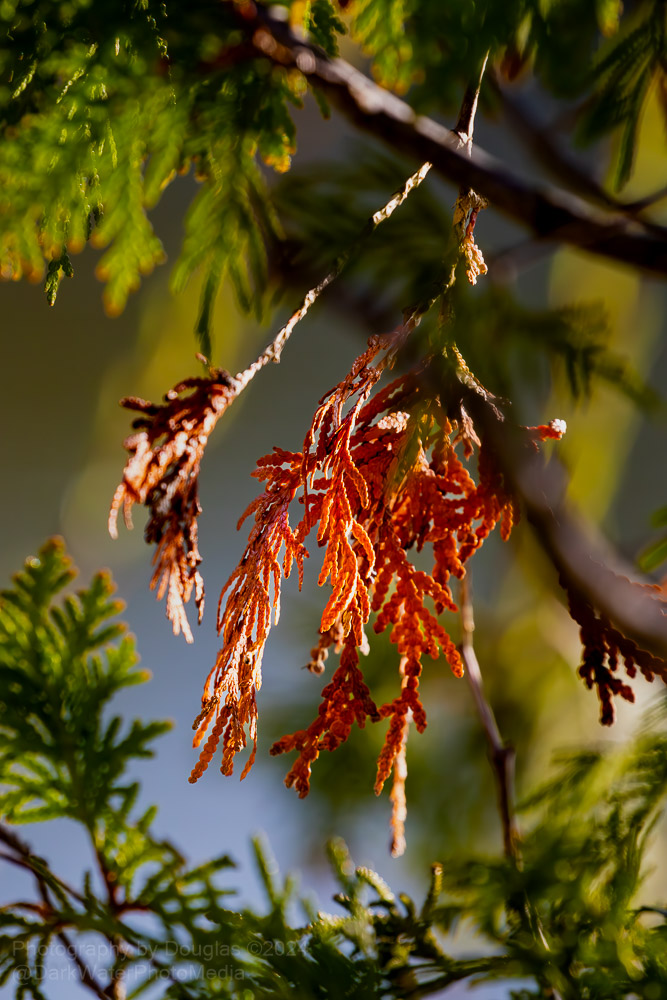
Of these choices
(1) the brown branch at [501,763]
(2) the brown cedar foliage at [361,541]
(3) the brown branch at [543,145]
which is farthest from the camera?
(3) the brown branch at [543,145]

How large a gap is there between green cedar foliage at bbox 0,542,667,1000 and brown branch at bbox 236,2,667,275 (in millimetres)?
340

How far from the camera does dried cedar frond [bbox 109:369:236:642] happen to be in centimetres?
40

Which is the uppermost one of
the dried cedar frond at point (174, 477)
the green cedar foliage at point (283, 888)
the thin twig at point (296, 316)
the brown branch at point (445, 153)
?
the brown branch at point (445, 153)

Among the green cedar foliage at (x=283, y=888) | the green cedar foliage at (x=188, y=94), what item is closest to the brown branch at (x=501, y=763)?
the green cedar foliage at (x=283, y=888)

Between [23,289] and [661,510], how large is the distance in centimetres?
248

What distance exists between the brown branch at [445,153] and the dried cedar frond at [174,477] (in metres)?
0.22

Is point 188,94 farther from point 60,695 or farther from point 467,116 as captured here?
point 60,695

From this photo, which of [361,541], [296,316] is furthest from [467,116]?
[361,541]

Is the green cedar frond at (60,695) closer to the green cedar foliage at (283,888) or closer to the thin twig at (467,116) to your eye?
the green cedar foliage at (283,888)

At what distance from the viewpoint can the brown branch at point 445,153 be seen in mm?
477

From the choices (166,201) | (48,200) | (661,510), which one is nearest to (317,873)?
(661,510)

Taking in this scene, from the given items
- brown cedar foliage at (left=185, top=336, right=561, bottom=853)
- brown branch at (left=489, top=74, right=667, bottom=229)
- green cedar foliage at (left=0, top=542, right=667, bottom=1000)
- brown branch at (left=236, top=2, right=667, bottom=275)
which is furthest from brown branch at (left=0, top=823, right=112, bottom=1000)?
brown branch at (left=489, top=74, right=667, bottom=229)

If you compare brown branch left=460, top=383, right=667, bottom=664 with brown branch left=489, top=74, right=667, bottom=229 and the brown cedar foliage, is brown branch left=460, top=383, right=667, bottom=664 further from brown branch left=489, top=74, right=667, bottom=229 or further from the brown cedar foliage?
brown branch left=489, top=74, right=667, bottom=229

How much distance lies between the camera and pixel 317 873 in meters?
1.39
